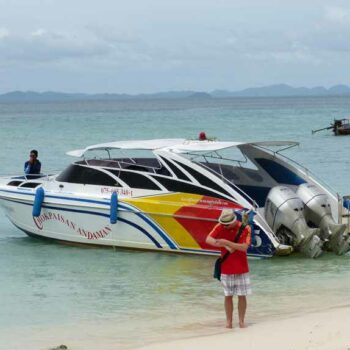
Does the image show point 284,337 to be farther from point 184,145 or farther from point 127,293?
point 184,145

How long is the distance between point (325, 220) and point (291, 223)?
684 millimetres

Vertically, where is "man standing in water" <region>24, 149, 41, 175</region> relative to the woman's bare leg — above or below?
above

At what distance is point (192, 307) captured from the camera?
11102 millimetres

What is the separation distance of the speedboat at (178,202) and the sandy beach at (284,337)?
375cm

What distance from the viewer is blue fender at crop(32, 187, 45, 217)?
1523 cm

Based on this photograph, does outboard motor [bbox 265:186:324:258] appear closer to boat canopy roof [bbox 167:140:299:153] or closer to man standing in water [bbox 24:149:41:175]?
boat canopy roof [bbox 167:140:299:153]

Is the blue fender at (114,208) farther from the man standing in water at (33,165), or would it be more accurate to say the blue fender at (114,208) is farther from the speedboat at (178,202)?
the man standing in water at (33,165)

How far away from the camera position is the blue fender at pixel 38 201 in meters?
15.2

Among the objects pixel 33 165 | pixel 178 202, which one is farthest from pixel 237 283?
pixel 33 165

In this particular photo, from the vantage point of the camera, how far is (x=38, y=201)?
15.2 metres

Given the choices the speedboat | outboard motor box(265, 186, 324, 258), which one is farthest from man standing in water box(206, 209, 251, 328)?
outboard motor box(265, 186, 324, 258)

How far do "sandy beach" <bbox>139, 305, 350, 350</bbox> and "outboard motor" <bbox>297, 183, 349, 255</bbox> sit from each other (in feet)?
13.8

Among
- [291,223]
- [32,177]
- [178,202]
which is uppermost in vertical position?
[32,177]

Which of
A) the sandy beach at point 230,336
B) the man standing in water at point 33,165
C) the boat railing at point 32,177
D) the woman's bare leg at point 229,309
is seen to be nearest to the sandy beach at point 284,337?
the sandy beach at point 230,336
